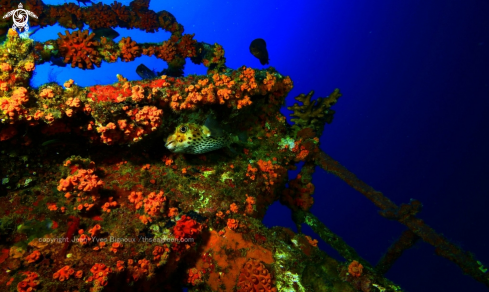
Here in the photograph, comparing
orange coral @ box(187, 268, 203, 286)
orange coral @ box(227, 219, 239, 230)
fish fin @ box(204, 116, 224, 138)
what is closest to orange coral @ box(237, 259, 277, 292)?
orange coral @ box(227, 219, 239, 230)

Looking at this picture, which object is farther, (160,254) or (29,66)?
(160,254)

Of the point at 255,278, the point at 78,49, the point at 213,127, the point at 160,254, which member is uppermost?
the point at 78,49

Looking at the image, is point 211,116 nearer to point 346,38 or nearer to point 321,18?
point 346,38

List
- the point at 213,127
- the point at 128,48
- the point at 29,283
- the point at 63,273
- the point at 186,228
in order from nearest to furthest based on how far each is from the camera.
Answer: the point at 29,283
the point at 63,273
the point at 186,228
the point at 213,127
the point at 128,48

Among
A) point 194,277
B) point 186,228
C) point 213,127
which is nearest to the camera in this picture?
point 186,228

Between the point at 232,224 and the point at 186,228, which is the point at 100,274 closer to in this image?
the point at 186,228

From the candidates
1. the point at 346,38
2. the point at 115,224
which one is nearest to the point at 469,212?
the point at 115,224

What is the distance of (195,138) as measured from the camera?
4246 mm

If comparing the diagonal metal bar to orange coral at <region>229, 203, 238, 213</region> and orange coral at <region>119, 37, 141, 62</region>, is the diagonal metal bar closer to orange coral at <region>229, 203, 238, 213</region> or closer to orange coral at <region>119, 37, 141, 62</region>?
orange coral at <region>229, 203, 238, 213</region>

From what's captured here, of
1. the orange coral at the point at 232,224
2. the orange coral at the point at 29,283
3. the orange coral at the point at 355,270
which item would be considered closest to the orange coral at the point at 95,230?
the orange coral at the point at 29,283

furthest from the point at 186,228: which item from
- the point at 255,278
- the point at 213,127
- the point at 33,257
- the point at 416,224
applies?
the point at 416,224

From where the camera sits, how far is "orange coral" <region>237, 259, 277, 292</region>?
3387 mm

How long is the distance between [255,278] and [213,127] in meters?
2.73

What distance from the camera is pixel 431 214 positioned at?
148 feet
